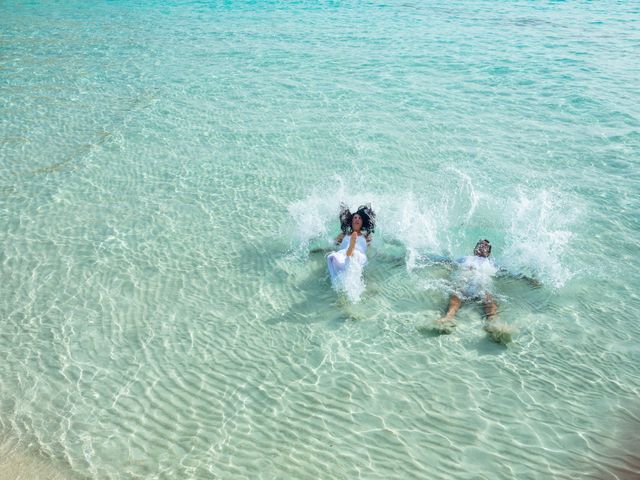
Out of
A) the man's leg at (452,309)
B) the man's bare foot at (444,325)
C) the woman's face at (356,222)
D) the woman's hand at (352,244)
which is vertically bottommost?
the man's bare foot at (444,325)

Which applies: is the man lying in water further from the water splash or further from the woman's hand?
the woman's hand

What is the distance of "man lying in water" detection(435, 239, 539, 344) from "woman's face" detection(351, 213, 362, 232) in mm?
1856

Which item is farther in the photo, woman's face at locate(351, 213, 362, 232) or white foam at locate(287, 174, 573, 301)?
white foam at locate(287, 174, 573, 301)

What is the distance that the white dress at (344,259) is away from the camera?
883 centimetres

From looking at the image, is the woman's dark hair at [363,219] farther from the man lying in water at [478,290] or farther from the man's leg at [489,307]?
the man's leg at [489,307]

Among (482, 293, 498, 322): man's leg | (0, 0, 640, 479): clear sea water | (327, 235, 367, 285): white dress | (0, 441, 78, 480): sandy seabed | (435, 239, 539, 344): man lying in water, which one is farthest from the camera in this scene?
(327, 235, 367, 285): white dress

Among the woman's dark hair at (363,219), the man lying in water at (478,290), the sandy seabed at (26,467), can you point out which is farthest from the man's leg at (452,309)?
the sandy seabed at (26,467)

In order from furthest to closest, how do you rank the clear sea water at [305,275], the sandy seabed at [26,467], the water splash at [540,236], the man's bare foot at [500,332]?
the water splash at [540,236], the man's bare foot at [500,332], the clear sea water at [305,275], the sandy seabed at [26,467]

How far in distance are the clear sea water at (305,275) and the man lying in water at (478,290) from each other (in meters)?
0.20

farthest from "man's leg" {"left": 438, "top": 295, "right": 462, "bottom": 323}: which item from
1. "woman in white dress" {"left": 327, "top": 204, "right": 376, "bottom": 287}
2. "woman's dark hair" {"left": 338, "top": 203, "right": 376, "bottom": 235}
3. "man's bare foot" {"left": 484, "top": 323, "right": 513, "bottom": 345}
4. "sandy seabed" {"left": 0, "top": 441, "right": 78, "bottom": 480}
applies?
"sandy seabed" {"left": 0, "top": 441, "right": 78, "bottom": 480}

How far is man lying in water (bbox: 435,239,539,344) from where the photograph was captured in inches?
310

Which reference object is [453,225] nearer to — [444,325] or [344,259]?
[344,259]

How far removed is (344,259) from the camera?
29.2 feet

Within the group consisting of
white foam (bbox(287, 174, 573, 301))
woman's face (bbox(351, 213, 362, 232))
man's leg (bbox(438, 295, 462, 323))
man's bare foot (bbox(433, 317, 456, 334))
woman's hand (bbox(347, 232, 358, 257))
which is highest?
woman's face (bbox(351, 213, 362, 232))
